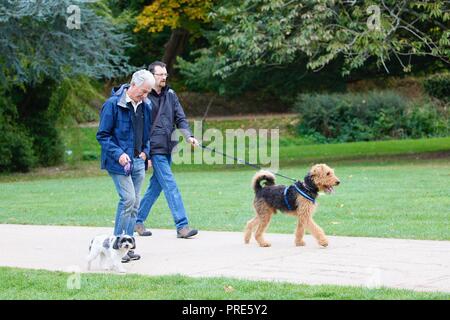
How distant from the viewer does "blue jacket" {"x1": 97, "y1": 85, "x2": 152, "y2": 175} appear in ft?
32.9

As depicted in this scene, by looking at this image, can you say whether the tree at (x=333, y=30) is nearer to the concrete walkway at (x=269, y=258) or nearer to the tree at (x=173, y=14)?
the tree at (x=173, y=14)

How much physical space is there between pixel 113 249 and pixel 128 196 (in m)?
0.83

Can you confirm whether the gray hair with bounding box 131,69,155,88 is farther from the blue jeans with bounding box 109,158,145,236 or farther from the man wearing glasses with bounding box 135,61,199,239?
the man wearing glasses with bounding box 135,61,199,239

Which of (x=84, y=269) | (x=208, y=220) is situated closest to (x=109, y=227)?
(x=208, y=220)

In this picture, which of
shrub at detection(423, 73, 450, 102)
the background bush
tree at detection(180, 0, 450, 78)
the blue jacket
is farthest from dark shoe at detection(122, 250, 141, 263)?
shrub at detection(423, 73, 450, 102)

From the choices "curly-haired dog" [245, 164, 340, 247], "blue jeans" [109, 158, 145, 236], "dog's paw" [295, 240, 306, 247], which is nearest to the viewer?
"blue jeans" [109, 158, 145, 236]

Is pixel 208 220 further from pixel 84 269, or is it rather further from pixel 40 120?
pixel 40 120

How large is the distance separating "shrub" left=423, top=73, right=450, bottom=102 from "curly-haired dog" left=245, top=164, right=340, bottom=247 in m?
31.0

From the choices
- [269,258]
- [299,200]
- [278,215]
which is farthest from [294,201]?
[278,215]

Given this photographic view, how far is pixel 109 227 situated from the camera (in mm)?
13906

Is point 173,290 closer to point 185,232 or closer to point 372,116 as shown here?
point 185,232

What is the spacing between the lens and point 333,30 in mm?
26234
